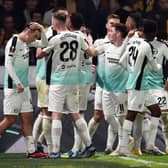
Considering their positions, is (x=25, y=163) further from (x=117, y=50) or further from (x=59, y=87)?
(x=117, y=50)

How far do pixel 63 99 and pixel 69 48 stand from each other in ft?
2.34

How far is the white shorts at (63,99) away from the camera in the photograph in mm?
18188

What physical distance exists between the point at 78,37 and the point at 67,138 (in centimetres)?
241

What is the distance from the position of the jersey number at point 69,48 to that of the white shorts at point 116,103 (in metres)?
1.31

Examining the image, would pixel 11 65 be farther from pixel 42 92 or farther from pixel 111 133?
pixel 111 133

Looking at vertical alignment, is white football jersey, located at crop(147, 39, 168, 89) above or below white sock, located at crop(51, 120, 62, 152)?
above

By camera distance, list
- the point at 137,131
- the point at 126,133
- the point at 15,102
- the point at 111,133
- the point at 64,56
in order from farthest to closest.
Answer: the point at 111,133 < the point at 137,131 < the point at 126,133 < the point at 15,102 < the point at 64,56

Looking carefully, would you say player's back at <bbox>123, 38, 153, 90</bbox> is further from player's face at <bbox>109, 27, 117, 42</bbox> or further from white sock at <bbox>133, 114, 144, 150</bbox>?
white sock at <bbox>133, 114, 144, 150</bbox>

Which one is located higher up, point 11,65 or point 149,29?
point 149,29

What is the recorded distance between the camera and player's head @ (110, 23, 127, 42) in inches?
752

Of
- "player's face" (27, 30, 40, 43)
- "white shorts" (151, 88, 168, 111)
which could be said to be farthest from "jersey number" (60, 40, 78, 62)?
"white shorts" (151, 88, 168, 111)

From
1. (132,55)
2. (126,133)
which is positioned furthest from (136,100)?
(132,55)

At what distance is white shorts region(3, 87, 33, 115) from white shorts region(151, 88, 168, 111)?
2.06m

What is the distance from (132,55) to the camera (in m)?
18.5
